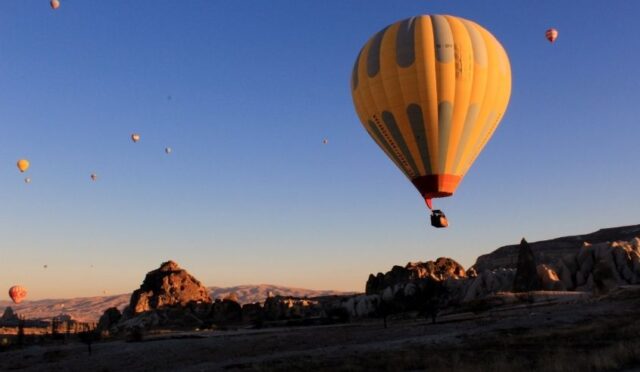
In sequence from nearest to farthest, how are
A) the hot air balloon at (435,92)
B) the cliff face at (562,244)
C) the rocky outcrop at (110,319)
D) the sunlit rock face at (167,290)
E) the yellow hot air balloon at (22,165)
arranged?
1. the hot air balloon at (435,92)
2. the yellow hot air balloon at (22,165)
3. the rocky outcrop at (110,319)
4. the sunlit rock face at (167,290)
5. the cliff face at (562,244)

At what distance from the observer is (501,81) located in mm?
38812

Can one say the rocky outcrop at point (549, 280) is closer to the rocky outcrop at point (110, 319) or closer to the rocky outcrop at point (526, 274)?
the rocky outcrop at point (526, 274)

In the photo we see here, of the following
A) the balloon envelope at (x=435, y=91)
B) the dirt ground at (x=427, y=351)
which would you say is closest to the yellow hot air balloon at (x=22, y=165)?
the dirt ground at (x=427, y=351)

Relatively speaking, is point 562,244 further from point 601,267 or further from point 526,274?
point 526,274

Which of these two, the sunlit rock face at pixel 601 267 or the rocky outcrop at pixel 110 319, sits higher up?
the sunlit rock face at pixel 601 267

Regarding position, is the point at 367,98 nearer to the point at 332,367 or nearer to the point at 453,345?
the point at 453,345

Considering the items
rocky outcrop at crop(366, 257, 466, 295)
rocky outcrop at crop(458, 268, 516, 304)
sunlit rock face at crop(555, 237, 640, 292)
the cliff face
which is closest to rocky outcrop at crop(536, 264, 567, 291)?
sunlit rock face at crop(555, 237, 640, 292)

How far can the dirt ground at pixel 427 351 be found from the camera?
2245 centimetres

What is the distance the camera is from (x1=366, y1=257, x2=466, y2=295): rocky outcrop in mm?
124300

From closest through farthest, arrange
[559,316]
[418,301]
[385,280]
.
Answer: [559,316]
[418,301]
[385,280]

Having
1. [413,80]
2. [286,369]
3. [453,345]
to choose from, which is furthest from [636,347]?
[413,80]

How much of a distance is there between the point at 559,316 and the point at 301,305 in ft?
251

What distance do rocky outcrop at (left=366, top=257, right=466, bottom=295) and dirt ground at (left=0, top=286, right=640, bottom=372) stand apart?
67.4 m

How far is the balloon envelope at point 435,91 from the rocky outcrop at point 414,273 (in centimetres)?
8474
